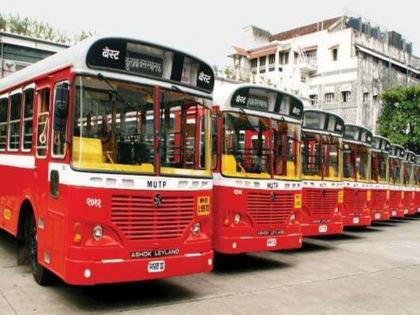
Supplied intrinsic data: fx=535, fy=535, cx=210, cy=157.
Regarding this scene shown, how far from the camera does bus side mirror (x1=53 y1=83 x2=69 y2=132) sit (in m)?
5.92

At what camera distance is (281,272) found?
8977mm

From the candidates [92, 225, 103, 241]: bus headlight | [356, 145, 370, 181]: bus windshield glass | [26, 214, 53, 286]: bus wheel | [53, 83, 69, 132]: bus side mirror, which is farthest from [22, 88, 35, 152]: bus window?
[356, 145, 370, 181]: bus windshield glass

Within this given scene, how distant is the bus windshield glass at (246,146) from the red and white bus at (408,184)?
40.2 ft

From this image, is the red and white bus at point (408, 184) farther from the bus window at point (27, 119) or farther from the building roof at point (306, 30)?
the building roof at point (306, 30)

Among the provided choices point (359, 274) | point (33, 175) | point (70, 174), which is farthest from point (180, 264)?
point (359, 274)

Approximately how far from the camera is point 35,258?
23.5 feet

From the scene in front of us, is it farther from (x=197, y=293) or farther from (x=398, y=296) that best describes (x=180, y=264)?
(x=398, y=296)

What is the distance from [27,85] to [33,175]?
1.39 metres

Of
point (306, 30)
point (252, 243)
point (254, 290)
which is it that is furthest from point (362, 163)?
point (306, 30)

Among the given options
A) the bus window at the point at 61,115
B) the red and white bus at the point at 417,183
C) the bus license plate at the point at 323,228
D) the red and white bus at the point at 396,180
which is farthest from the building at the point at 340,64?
the bus window at the point at 61,115

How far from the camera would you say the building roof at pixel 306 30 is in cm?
4787

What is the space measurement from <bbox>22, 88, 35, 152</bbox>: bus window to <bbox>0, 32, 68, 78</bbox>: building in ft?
35.3

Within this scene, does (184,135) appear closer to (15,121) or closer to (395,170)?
→ (15,121)

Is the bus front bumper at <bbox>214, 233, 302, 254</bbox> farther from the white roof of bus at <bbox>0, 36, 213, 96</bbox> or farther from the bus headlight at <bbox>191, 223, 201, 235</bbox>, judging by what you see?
the white roof of bus at <bbox>0, 36, 213, 96</bbox>
